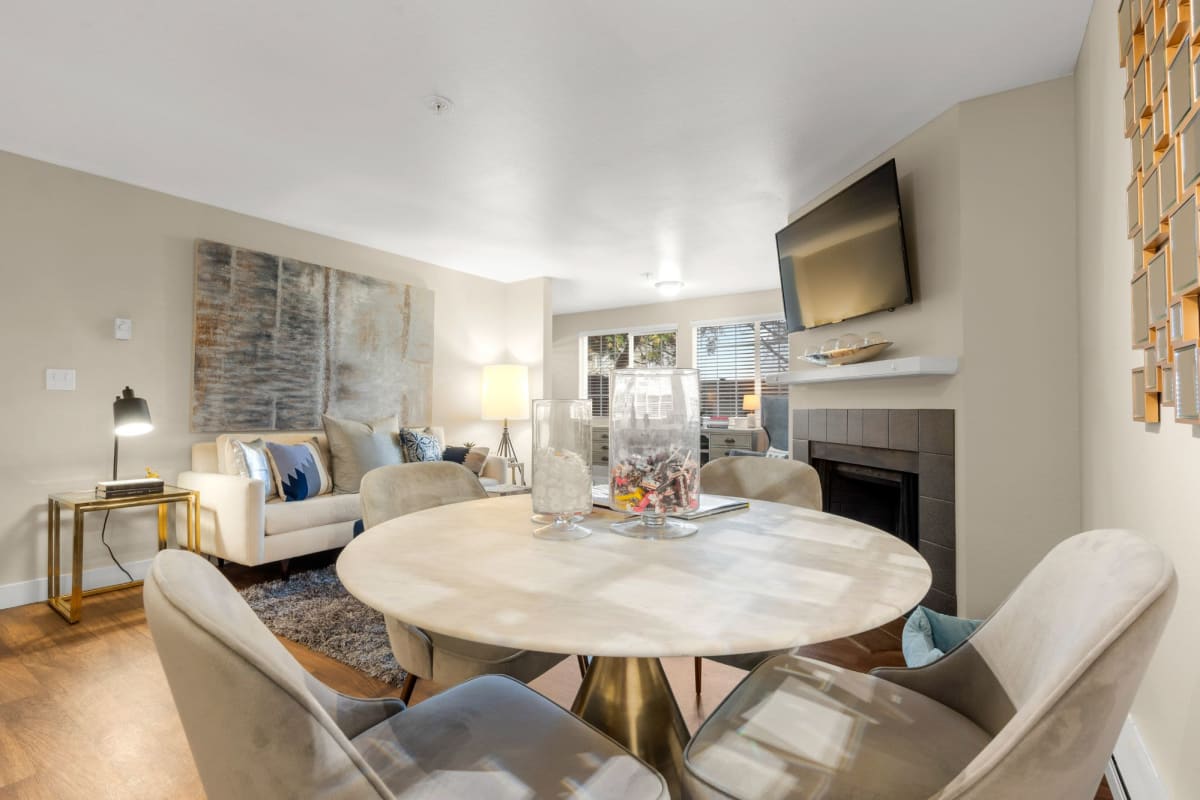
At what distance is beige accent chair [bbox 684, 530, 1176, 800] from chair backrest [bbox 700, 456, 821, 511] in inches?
31.6

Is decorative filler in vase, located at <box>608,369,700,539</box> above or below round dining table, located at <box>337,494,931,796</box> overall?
above

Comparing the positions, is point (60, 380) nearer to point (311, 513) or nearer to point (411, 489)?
point (311, 513)

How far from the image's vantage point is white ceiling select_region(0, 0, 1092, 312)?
6.44 feet

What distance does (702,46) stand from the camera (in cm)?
211

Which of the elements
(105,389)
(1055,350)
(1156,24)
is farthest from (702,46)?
(105,389)

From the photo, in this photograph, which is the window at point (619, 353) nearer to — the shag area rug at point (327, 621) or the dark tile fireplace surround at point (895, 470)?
the dark tile fireplace surround at point (895, 470)

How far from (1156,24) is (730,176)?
2121mm

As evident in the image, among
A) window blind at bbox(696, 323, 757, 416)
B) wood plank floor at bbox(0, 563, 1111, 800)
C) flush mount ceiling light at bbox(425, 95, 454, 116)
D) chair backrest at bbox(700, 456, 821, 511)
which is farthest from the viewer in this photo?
window blind at bbox(696, 323, 757, 416)

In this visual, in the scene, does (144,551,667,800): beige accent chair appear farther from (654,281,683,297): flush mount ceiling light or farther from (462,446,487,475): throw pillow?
(654,281,683,297): flush mount ceiling light

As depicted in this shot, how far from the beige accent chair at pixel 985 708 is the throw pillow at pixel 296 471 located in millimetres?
3271

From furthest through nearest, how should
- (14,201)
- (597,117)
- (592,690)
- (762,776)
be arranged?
(14,201) < (597,117) < (592,690) < (762,776)

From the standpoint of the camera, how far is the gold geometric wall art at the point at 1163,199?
3.50 ft

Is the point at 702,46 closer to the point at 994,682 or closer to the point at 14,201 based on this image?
the point at 994,682

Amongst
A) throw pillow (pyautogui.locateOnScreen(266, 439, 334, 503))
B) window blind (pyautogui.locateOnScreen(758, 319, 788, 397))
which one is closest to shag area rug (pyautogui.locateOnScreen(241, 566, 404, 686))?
throw pillow (pyautogui.locateOnScreen(266, 439, 334, 503))
